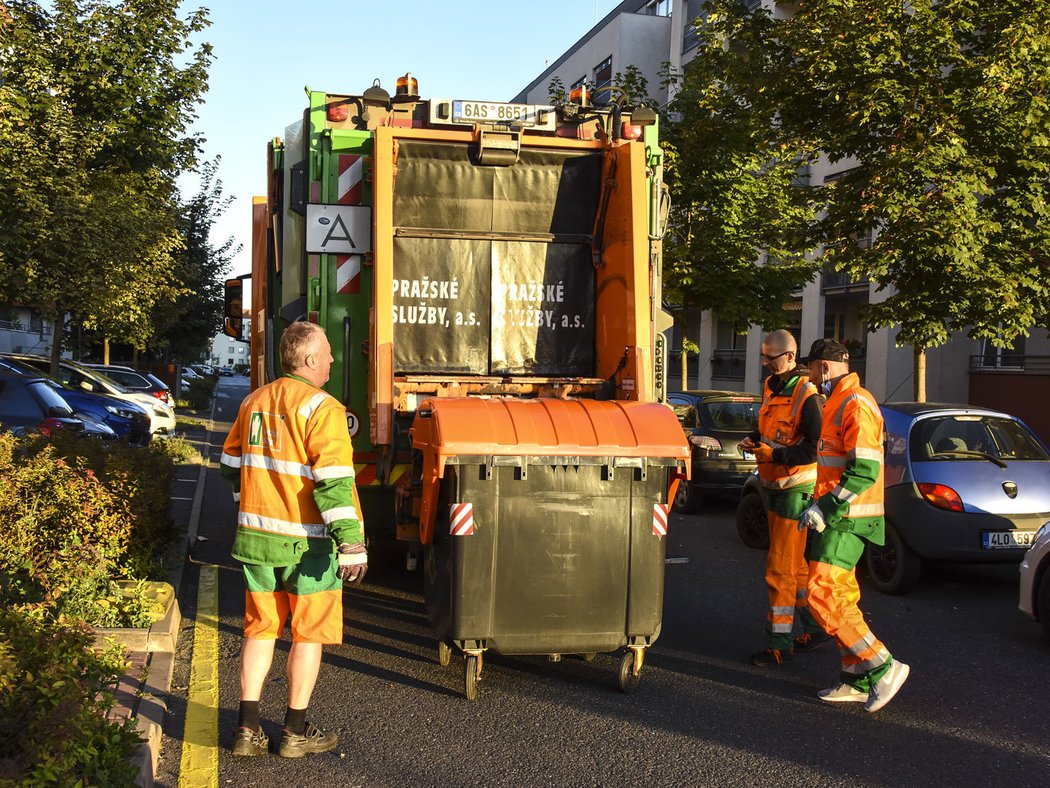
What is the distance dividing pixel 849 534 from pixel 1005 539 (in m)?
2.74

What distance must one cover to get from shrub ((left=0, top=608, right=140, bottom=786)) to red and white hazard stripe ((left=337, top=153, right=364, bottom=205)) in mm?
3419

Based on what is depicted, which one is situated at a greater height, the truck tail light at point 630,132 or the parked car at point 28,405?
the truck tail light at point 630,132

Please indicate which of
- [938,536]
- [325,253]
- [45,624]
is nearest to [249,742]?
[45,624]

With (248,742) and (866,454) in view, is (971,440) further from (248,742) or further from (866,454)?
(248,742)

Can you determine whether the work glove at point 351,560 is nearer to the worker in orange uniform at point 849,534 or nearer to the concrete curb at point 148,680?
the concrete curb at point 148,680

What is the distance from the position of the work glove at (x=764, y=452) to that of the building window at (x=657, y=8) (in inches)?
1343

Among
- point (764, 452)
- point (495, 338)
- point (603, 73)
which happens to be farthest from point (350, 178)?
point (603, 73)

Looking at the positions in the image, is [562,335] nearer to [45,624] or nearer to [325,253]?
[325,253]

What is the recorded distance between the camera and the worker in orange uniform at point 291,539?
4.11m

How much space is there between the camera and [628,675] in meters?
5.02

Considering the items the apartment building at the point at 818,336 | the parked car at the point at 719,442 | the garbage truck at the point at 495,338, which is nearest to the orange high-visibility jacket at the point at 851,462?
the garbage truck at the point at 495,338

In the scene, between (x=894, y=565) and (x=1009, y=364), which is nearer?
(x=894, y=565)

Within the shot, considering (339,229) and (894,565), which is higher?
(339,229)

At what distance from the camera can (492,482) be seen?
474 centimetres
